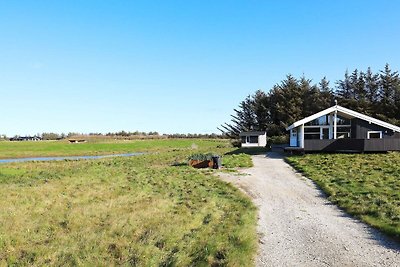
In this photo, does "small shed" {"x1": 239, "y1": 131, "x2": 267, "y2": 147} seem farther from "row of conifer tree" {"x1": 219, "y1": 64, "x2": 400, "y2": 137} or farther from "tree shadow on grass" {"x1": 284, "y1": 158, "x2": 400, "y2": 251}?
"tree shadow on grass" {"x1": 284, "y1": 158, "x2": 400, "y2": 251}

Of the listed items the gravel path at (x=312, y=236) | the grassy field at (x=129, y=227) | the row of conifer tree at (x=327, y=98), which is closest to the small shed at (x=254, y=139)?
the row of conifer tree at (x=327, y=98)

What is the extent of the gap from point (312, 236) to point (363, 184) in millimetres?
8369

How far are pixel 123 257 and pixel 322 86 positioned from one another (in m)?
61.6

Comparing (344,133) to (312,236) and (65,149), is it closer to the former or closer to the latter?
(312,236)

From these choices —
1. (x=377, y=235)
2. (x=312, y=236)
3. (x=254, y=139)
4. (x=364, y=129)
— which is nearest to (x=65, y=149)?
(x=254, y=139)

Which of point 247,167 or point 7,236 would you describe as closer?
point 7,236

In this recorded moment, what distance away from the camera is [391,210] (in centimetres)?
1038

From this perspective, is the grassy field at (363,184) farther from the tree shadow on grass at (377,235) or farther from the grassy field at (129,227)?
the grassy field at (129,227)

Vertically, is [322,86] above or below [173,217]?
above

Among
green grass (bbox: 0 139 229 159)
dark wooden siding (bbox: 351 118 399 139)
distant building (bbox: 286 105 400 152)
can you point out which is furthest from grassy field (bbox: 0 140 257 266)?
green grass (bbox: 0 139 229 159)

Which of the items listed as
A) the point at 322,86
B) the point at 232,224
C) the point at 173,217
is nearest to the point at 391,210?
the point at 232,224

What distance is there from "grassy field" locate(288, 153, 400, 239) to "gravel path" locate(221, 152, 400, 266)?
52 centimetres

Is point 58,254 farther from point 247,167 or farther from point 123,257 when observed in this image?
point 247,167

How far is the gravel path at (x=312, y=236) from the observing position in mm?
6863
